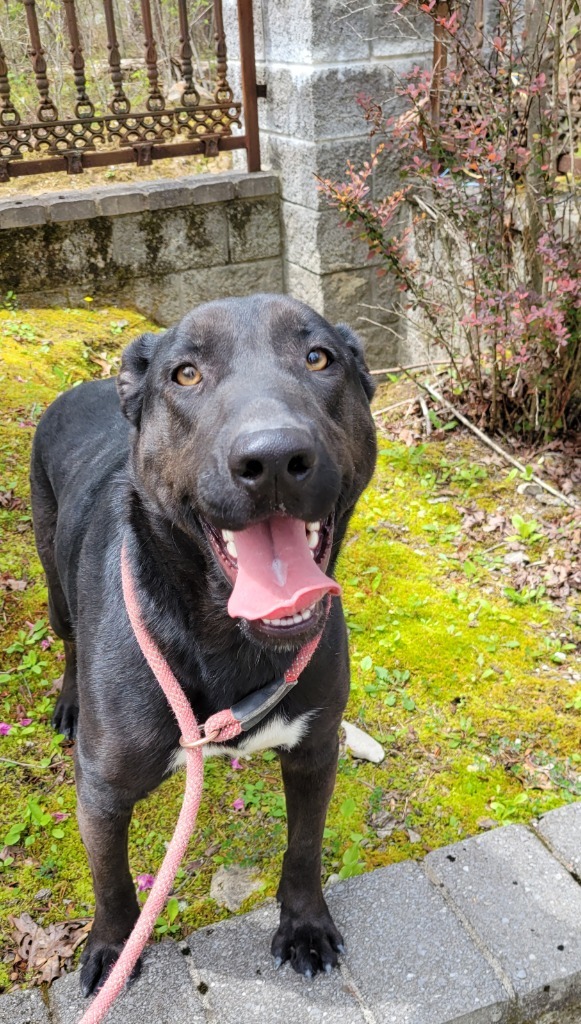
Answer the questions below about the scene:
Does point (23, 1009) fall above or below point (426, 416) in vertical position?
above

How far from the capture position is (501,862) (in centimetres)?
273

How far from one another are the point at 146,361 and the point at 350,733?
1.77m

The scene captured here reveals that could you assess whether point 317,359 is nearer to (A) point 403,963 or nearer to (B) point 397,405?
(A) point 403,963

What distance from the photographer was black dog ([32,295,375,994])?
1807 mm

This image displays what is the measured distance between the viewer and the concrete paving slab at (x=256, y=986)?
2.31 meters

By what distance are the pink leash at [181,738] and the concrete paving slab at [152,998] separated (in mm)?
280

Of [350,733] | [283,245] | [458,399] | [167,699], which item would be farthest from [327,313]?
[167,699]

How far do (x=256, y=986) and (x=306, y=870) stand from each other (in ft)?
1.09

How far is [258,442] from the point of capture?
1.67 meters

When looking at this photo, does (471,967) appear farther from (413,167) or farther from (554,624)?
(413,167)

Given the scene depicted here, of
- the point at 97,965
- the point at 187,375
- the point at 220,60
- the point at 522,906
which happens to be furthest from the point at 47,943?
the point at 220,60

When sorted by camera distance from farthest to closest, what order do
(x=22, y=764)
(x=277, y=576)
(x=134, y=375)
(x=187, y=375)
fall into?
(x=22, y=764)
(x=134, y=375)
(x=187, y=375)
(x=277, y=576)

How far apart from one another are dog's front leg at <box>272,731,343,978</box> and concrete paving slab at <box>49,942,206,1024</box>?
280 mm

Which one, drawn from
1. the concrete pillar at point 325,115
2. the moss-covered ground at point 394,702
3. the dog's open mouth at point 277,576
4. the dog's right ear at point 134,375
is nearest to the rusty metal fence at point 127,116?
the concrete pillar at point 325,115
